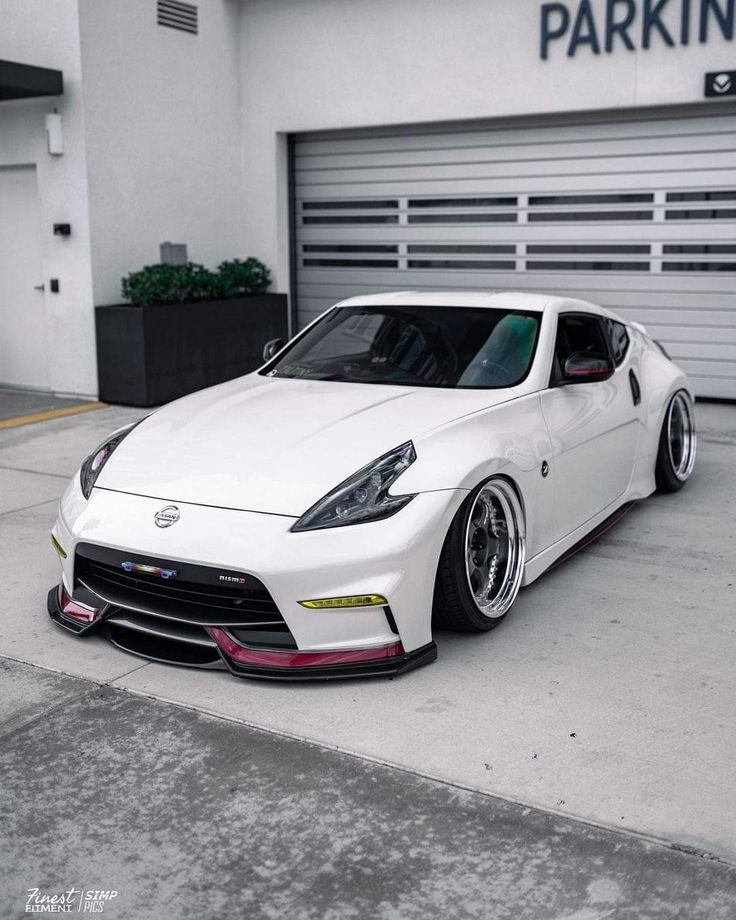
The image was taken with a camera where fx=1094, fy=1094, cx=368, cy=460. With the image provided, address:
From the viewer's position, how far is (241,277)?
11.7 meters

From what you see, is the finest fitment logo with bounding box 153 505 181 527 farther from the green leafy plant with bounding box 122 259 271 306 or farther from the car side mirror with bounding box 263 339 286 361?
the green leafy plant with bounding box 122 259 271 306

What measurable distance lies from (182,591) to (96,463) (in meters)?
0.96

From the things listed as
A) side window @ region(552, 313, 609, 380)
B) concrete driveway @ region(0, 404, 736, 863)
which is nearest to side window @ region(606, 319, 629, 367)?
side window @ region(552, 313, 609, 380)

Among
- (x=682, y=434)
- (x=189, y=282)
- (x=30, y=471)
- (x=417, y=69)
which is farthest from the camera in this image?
(x=417, y=69)

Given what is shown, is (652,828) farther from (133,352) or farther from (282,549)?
(133,352)

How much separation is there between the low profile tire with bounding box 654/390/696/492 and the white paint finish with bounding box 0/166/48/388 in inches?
262

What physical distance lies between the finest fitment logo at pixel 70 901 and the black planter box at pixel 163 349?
25.3 feet

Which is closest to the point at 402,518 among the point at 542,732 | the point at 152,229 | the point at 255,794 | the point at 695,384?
the point at 542,732

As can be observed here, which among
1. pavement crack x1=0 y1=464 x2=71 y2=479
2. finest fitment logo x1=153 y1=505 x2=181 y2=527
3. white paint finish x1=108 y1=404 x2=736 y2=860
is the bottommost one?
white paint finish x1=108 y1=404 x2=736 y2=860

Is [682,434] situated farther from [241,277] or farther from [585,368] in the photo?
[241,277]

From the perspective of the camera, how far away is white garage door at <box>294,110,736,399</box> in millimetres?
9961

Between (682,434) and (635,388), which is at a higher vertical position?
(635,388)

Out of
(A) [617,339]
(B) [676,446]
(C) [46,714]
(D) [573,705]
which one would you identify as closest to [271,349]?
(A) [617,339]

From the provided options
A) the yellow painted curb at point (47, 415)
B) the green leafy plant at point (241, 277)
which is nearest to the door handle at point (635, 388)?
the yellow painted curb at point (47, 415)
